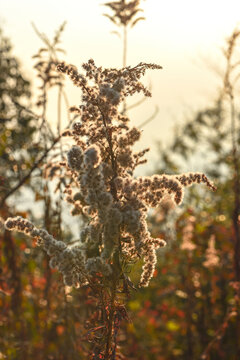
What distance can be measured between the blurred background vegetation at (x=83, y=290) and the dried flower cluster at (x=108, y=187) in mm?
288

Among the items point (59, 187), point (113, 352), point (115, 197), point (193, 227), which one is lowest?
point (113, 352)

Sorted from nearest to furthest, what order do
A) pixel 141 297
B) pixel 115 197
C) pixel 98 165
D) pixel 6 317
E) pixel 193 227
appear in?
pixel 98 165, pixel 115 197, pixel 6 317, pixel 193 227, pixel 141 297

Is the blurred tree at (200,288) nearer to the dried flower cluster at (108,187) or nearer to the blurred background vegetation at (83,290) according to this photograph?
the blurred background vegetation at (83,290)

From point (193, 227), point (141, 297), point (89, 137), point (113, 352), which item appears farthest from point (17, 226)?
point (141, 297)

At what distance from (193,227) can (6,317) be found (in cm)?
277

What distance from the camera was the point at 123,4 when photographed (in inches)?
114

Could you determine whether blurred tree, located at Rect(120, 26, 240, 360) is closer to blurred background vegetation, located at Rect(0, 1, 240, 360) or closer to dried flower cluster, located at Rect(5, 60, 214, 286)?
blurred background vegetation, located at Rect(0, 1, 240, 360)

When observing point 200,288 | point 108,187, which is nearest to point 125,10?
point 108,187

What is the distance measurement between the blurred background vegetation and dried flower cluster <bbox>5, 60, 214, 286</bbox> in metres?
0.29

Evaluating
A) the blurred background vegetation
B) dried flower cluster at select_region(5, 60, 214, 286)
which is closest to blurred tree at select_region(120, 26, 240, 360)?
the blurred background vegetation

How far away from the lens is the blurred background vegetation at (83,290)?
328 centimetres

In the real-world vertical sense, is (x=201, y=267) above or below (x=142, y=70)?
above

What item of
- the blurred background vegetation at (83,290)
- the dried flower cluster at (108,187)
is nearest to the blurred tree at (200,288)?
the blurred background vegetation at (83,290)

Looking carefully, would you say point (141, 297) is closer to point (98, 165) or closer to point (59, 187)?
point (59, 187)
